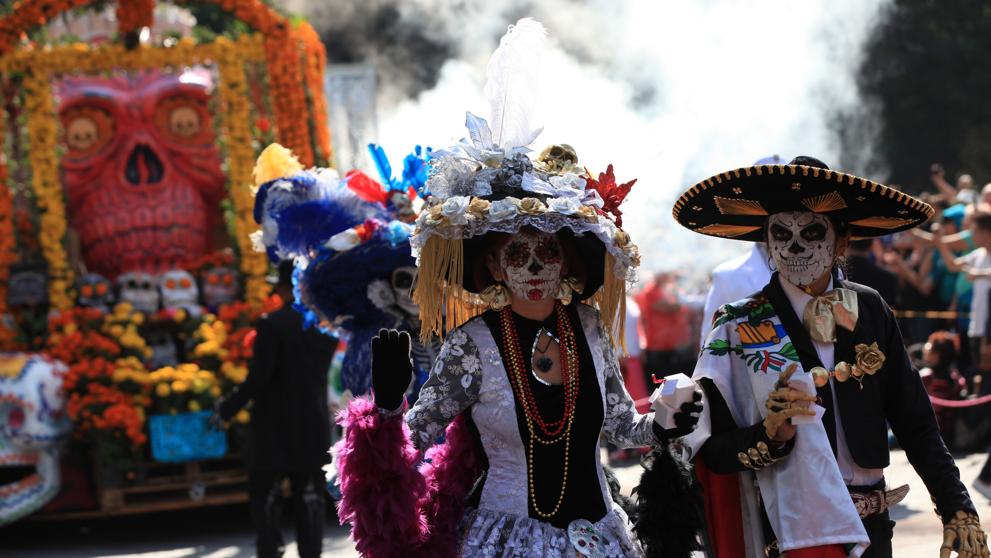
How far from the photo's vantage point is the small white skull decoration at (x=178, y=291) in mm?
9953

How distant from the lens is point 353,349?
6.20m

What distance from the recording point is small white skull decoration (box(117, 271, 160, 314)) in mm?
10016

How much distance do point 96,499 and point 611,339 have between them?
6133 millimetres

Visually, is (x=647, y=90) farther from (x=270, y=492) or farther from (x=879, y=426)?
(x=879, y=426)

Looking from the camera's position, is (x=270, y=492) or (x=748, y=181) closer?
(x=748, y=181)

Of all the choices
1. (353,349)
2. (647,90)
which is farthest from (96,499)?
(647,90)

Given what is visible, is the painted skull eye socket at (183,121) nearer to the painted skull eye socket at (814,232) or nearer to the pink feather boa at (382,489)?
the pink feather boa at (382,489)

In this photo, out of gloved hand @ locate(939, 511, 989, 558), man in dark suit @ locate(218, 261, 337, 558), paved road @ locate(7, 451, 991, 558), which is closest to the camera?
gloved hand @ locate(939, 511, 989, 558)

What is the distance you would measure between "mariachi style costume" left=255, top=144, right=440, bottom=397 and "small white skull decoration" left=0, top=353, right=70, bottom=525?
129 inches

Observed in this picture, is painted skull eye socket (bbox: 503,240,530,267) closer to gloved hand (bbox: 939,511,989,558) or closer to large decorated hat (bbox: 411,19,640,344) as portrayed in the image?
large decorated hat (bbox: 411,19,640,344)

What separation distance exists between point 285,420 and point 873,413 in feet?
13.1

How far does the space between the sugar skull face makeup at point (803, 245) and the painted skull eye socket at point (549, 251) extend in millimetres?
660

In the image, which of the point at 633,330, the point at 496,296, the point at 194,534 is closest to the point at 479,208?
the point at 496,296

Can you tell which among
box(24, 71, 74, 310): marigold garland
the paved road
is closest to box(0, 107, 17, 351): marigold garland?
box(24, 71, 74, 310): marigold garland
